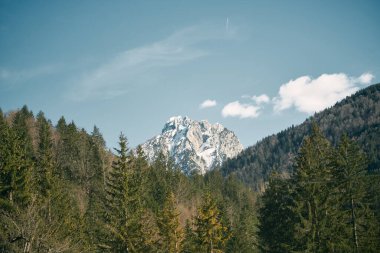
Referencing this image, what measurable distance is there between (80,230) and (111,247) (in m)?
11.8

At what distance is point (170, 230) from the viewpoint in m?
45.1

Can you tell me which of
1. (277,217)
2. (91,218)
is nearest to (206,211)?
(277,217)

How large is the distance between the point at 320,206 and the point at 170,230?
20.5 metres

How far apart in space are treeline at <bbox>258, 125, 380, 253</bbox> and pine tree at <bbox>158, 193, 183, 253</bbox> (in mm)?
11411

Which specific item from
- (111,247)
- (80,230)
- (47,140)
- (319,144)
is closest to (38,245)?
(111,247)

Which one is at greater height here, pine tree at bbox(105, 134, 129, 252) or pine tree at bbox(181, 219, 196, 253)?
pine tree at bbox(105, 134, 129, 252)

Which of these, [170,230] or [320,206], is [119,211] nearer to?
[170,230]

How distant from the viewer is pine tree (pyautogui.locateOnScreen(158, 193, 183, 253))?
44.8m

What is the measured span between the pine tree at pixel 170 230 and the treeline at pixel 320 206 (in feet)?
37.4

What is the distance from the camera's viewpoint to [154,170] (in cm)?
8406

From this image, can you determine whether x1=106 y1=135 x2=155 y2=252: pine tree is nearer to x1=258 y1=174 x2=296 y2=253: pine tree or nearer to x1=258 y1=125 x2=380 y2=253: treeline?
x1=258 y1=174 x2=296 y2=253: pine tree

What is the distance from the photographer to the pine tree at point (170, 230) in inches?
1763

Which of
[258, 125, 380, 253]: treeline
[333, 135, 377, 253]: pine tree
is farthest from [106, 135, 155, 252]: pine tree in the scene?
[333, 135, 377, 253]: pine tree

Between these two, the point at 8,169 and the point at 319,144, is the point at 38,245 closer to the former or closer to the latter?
the point at 8,169
